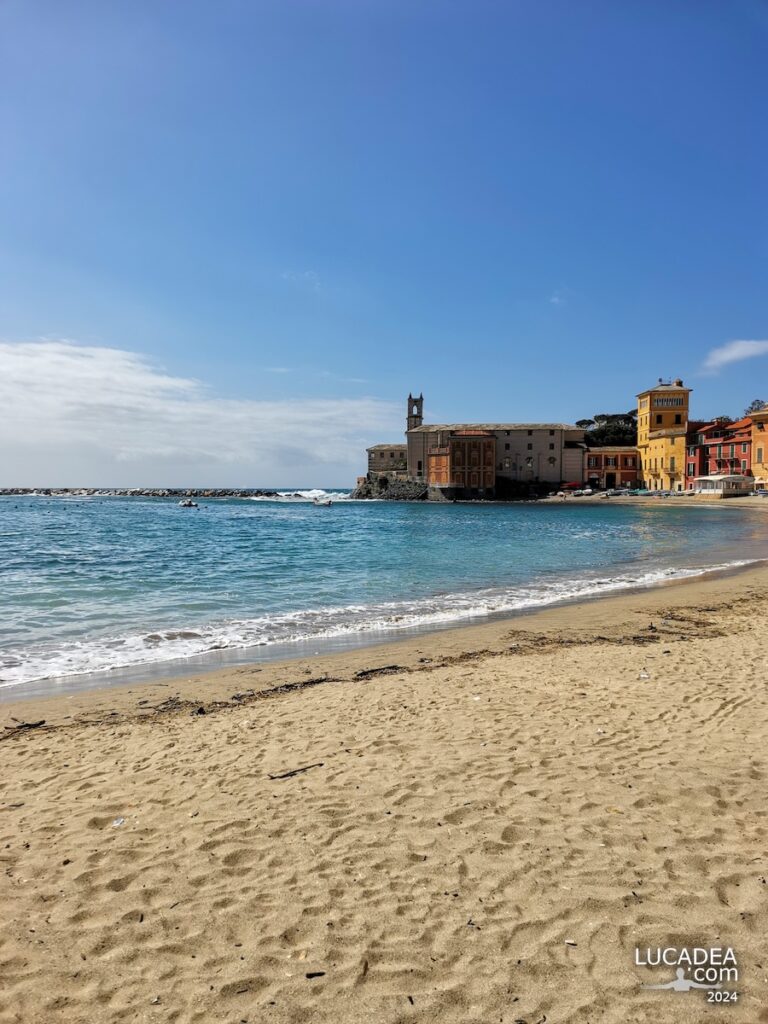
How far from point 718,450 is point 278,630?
282 feet

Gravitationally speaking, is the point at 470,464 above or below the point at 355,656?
above

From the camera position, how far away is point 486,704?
6.84 m

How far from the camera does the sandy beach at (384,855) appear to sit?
2799 millimetres

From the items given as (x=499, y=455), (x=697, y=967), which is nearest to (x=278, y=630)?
(x=697, y=967)

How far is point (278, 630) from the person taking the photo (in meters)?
11.6

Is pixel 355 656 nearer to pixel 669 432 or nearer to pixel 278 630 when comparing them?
pixel 278 630

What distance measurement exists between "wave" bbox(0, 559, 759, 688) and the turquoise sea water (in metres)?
0.04

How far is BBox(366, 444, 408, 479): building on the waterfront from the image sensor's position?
117500 mm

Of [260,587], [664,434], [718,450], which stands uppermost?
[664,434]

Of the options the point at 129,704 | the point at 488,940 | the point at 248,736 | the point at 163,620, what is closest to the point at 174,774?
the point at 248,736

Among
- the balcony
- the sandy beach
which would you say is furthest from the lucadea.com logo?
the balcony

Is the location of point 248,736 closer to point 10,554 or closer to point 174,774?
point 174,774

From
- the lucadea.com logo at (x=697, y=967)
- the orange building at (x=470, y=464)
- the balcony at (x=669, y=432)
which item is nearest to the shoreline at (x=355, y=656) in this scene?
the lucadea.com logo at (x=697, y=967)

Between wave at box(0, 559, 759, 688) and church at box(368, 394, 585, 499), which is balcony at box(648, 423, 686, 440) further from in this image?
wave at box(0, 559, 759, 688)
